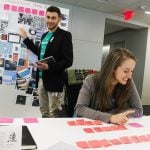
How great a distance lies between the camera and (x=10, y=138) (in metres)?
0.83

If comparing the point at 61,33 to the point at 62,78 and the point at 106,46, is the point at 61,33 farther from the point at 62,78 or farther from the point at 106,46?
the point at 106,46

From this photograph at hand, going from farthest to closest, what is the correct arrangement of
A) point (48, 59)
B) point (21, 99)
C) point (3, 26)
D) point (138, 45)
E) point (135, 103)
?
point (138, 45), point (21, 99), point (3, 26), point (48, 59), point (135, 103)

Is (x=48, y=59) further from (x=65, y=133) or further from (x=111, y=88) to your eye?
(x=65, y=133)

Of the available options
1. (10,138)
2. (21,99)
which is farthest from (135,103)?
(21,99)

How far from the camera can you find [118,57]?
164 centimetres

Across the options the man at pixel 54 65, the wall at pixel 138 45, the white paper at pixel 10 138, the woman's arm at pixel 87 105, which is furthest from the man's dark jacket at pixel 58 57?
the wall at pixel 138 45

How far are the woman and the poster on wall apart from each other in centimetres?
121

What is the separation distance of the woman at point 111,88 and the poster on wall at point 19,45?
1211 mm

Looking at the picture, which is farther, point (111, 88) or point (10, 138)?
point (111, 88)

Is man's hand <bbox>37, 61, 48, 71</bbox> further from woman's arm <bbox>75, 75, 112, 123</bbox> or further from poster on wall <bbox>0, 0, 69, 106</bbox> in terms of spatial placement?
woman's arm <bbox>75, 75, 112, 123</bbox>

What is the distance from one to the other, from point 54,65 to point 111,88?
2.55 ft

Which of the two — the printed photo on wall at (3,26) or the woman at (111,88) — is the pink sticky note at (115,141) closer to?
the woman at (111,88)

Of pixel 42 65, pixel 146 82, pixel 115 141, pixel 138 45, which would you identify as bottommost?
pixel 146 82

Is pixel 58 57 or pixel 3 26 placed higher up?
pixel 3 26
